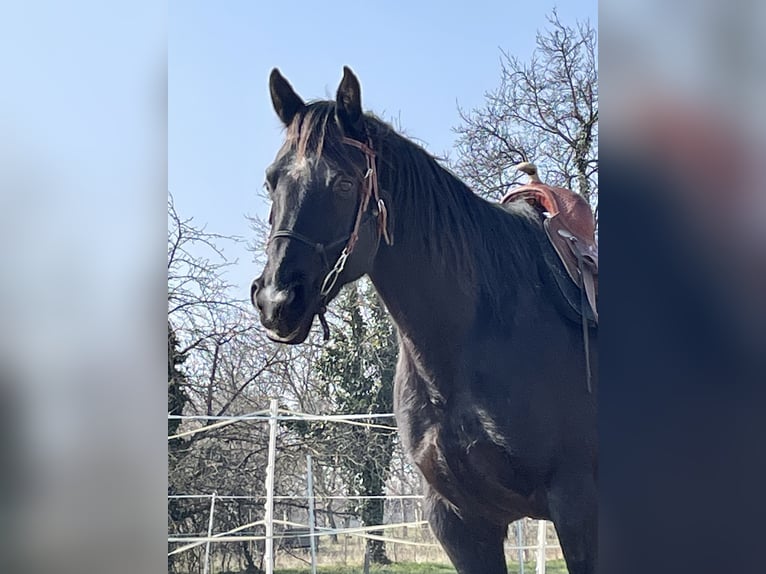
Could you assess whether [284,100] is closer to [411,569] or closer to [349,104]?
[349,104]

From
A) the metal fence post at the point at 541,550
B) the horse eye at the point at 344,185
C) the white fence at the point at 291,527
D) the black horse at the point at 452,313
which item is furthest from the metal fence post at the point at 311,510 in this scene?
the horse eye at the point at 344,185

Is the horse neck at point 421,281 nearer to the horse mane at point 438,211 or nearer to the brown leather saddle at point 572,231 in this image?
the horse mane at point 438,211

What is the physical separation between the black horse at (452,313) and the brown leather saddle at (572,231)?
4cm

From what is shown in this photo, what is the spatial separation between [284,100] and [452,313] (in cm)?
46

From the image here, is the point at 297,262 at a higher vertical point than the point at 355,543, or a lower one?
higher

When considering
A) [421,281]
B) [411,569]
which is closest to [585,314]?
[421,281]

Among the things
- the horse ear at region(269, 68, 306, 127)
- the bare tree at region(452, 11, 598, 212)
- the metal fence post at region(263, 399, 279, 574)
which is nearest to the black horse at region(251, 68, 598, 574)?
the horse ear at region(269, 68, 306, 127)

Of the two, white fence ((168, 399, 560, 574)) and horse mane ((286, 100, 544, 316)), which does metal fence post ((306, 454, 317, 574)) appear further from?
horse mane ((286, 100, 544, 316))

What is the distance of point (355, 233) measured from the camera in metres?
1.19
